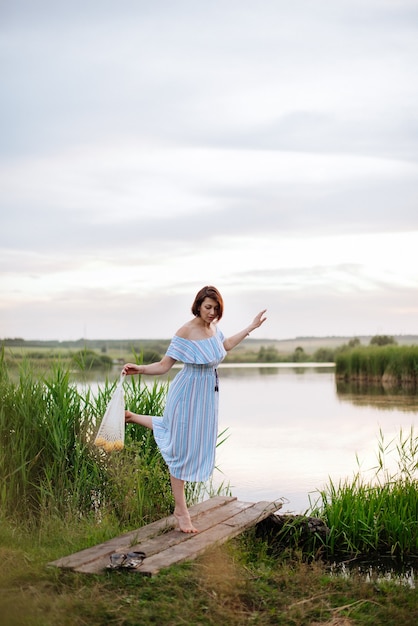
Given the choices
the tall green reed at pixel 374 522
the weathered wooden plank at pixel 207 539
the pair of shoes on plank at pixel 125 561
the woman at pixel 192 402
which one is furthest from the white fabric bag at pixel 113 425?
the tall green reed at pixel 374 522

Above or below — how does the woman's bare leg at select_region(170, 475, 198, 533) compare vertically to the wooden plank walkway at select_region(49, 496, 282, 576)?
above

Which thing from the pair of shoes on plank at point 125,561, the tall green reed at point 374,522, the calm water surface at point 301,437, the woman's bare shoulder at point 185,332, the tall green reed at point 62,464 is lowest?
the calm water surface at point 301,437

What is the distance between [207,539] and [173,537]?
0.74 feet

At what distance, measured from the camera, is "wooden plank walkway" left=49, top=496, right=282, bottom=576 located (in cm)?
414

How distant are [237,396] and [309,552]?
64.8 feet

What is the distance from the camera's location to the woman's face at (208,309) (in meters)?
4.99

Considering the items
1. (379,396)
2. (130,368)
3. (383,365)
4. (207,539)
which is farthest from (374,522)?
(383,365)

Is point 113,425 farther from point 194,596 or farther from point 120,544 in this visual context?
point 194,596

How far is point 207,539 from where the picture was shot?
471 centimetres

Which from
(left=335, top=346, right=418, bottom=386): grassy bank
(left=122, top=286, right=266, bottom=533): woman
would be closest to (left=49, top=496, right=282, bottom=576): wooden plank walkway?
(left=122, top=286, right=266, bottom=533): woman

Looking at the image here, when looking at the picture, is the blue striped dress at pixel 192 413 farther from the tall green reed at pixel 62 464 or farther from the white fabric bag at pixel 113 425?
the tall green reed at pixel 62 464

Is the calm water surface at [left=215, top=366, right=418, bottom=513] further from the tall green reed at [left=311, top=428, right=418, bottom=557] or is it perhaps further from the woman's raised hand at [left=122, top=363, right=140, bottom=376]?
the woman's raised hand at [left=122, top=363, right=140, bottom=376]

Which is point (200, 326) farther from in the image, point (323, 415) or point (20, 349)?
point (323, 415)

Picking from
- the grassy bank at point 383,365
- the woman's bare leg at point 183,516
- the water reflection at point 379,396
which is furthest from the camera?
the grassy bank at point 383,365
